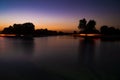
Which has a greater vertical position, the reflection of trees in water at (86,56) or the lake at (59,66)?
the lake at (59,66)

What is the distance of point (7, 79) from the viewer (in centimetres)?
1099

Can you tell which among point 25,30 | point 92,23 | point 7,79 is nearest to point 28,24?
point 25,30

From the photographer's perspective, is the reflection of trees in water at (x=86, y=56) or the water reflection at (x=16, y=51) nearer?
the reflection of trees in water at (x=86, y=56)

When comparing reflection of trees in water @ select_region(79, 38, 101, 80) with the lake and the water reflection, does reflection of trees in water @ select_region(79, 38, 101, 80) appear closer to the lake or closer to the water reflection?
the lake

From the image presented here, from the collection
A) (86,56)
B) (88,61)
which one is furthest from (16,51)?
(88,61)

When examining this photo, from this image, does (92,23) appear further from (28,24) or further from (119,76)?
(119,76)

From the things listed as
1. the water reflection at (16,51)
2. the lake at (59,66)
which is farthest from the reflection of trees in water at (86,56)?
the water reflection at (16,51)

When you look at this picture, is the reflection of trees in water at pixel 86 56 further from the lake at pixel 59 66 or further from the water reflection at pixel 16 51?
the water reflection at pixel 16 51

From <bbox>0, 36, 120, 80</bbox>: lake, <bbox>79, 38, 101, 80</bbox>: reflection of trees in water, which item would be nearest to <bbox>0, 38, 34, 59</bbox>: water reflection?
<bbox>0, 36, 120, 80</bbox>: lake

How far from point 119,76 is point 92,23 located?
93.2 m

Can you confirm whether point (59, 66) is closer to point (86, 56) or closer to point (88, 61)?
point (88, 61)

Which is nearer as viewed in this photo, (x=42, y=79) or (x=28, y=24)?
(x=42, y=79)

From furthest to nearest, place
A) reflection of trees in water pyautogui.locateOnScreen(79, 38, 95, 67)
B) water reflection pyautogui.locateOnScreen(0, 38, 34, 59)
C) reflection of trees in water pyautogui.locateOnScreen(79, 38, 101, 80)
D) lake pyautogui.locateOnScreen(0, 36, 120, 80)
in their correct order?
water reflection pyautogui.locateOnScreen(0, 38, 34, 59), reflection of trees in water pyautogui.locateOnScreen(79, 38, 95, 67), reflection of trees in water pyautogui.locateOnScreen(79, 38, 101, 80), lake pyautogui.locateOnScreen(0, 36, 120, 80)

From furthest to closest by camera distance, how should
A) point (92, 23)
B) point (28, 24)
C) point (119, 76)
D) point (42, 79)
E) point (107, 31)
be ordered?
point (28, 24) → point (107, 31) → point (92, 23) → point (119, 76) → point (42, 79)
